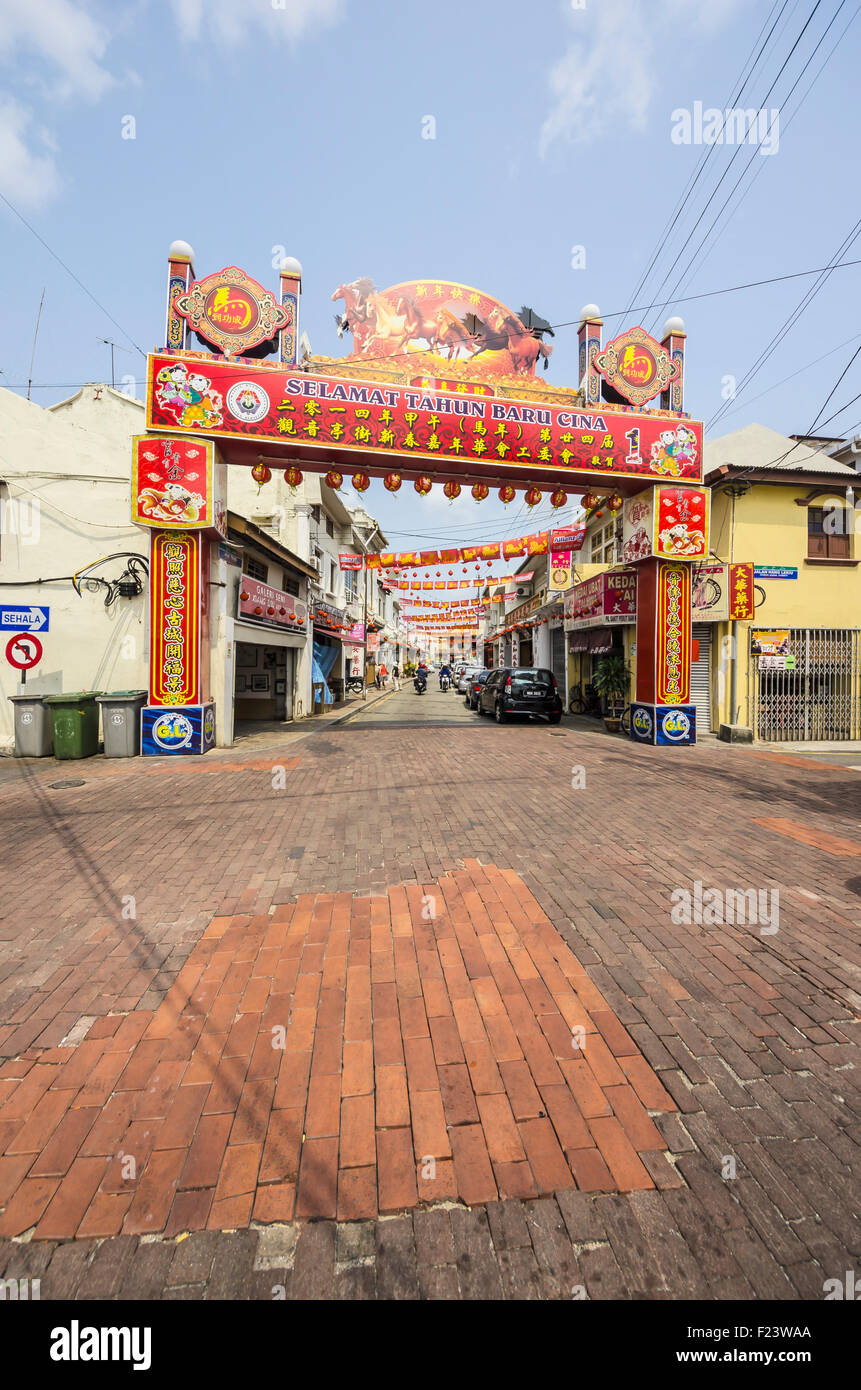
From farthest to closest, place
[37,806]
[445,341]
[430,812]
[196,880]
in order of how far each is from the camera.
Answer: [445,341], [37,806], [430,812], [196,880]

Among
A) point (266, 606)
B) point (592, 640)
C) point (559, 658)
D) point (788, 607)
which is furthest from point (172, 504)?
Result: point (559, 658)

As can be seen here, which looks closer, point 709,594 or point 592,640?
point 709,594

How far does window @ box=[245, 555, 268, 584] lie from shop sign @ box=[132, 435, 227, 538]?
4.10 meters

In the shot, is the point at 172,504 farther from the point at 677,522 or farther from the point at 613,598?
the point at 613,598

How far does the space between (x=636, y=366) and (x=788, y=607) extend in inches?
277

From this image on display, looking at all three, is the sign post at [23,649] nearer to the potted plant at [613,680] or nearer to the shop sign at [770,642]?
the potted plant at [613,680]

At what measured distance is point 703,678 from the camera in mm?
14625

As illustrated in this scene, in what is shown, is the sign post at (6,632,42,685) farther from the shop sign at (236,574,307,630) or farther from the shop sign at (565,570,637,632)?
the shop sign at (565,570,637,632)

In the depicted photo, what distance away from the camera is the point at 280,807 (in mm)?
6578

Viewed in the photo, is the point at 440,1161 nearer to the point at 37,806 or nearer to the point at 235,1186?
the point at 235,1186

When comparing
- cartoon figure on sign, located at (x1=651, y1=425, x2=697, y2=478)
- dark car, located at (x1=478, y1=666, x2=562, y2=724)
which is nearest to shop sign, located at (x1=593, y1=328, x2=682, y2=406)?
cartoon figure on sign, located at (x1=651, y1=425, x2=697, y2=478)
